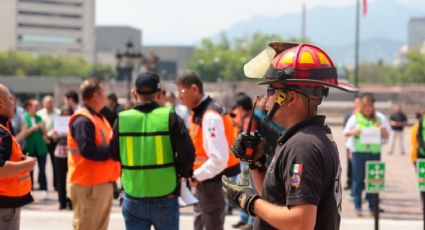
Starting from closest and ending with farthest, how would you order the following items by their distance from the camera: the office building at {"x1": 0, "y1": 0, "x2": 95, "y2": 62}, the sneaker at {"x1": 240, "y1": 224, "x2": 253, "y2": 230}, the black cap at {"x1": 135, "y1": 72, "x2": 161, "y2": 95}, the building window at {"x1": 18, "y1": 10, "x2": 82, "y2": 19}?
the black cap at {"x1": 135, "y1": 72, "x2": 161, "y2": 95} < the sneaker at {"x1": 240, "y1": 224, "x2": 253, "y2": 230} < the office building at {"x1": 0, "y1": 0, "x2": 95, "y2": 62} < the building window at {"x1": 18, "y1": 10, "x2": 82, "y2": 19}

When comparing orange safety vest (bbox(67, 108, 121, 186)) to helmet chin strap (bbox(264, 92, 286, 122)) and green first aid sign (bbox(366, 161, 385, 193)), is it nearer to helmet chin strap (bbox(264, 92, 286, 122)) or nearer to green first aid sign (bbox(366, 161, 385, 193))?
green first aid sign (bbox(366, 161, 385, 193))

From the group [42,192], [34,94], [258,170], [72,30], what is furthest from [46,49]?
[258,170]

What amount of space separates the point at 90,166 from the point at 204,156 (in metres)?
1.15

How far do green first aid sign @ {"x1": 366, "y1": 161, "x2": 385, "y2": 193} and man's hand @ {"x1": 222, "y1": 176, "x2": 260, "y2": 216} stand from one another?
5503 millimetres

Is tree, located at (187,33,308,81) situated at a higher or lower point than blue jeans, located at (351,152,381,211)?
higher

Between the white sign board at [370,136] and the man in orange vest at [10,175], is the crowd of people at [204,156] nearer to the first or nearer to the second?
the man in orange vest at [10,175]

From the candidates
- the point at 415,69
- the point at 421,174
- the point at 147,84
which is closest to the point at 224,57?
the point at 415,69

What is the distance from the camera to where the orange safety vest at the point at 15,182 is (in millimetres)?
5152

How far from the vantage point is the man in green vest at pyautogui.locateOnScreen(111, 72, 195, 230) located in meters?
5.26

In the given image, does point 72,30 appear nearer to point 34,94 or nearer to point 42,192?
point 34,94

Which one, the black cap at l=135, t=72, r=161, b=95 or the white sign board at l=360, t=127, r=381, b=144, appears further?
the white sign board at l=360, t=127, r=381, b=144

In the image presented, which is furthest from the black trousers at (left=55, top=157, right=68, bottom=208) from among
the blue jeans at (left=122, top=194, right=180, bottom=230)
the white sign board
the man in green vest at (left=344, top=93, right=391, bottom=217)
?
the blue jeans at (left=122, top=194, right=180, bottom=230)

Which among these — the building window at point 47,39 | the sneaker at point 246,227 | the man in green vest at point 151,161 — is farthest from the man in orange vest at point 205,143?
the building window at point 47,39

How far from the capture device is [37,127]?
12203mm
